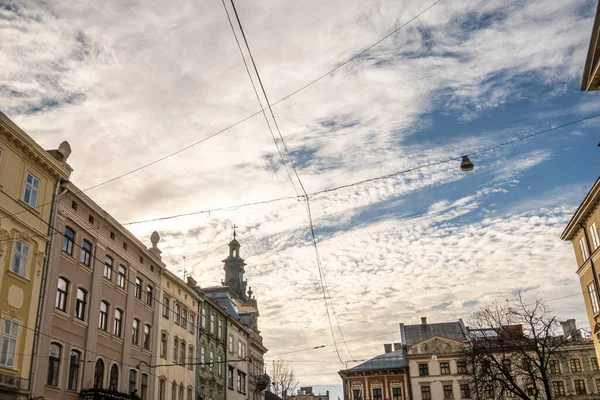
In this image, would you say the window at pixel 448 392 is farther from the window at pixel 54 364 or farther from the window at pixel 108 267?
the window at pixel 54 364

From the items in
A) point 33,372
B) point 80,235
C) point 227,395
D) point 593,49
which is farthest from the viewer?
point 227,395

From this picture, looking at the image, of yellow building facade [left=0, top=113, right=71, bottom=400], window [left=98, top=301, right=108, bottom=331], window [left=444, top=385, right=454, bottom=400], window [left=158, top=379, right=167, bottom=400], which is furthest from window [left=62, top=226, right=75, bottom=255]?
window [left=444, top=385, right=454, bottom=400]

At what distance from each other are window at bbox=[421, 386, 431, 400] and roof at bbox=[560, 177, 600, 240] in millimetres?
33916

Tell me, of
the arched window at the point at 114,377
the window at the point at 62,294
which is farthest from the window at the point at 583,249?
the window at the point at 62,294

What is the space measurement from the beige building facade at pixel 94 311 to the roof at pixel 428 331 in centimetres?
4691

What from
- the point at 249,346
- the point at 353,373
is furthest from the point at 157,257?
the point at 353,373

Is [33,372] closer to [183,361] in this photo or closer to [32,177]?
[32,177]

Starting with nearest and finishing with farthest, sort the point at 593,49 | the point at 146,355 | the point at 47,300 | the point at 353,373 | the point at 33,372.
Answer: the point at 593,49
the point at 33,372
the point at 47,300
the point at 146,355
the point at 353,373

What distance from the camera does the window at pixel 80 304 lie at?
24.6 m

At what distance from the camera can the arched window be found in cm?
2698

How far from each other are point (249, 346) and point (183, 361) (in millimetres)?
17144

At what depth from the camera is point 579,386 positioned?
59.9 metres

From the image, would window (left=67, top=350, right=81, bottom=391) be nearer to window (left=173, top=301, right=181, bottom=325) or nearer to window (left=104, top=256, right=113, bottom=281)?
window (left=104, top=256, right=113, bottom=281)

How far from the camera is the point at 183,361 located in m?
36.7
